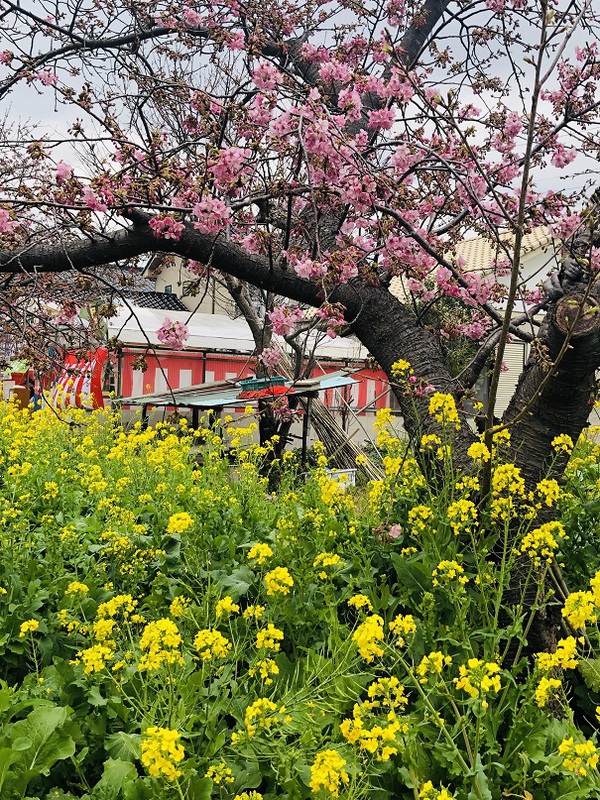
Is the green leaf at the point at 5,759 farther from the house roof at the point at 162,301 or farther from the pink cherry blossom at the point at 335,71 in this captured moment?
the house roof at the point at 162,301

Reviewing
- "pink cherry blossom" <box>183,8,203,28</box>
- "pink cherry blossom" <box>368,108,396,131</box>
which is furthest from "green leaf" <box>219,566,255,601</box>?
"pink cherry blossom" <box>183,8,203,28</box>

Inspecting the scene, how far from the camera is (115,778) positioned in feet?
5.78

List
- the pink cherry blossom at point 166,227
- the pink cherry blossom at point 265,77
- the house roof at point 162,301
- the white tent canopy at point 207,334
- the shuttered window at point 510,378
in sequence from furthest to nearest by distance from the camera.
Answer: the house roof at point 162,301 → the shuttered window at point 510,378 → the white tent canopy at point 207,334 → the pink cherry blossom at point 265,77 → the pink cherry blossom at point 166,227

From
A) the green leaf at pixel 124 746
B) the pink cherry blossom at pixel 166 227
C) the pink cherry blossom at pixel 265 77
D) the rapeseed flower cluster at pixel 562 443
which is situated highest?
the pink cherry blossom at pixel 265 77

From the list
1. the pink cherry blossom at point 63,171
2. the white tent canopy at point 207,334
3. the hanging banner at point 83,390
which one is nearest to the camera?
the pink cherry blossom at point 63,171

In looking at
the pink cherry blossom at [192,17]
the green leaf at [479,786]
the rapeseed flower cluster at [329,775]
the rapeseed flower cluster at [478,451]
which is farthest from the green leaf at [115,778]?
the pink cherry blossom at [192,17]

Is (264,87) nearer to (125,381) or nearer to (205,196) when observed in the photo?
(205,196)

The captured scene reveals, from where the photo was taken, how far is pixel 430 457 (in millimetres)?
3176

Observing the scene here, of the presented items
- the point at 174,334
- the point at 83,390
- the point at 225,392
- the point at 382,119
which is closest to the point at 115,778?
the point at 174,334

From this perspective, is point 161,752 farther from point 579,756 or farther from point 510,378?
point 510,378

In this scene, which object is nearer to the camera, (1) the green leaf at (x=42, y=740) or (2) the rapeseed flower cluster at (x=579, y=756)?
(2) the rapeseed flower cluster at (x=579, y=756)

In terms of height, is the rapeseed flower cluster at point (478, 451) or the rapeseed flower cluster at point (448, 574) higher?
the rapeseed flower cluster at point (478, 451)

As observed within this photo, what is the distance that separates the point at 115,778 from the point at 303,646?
765mm

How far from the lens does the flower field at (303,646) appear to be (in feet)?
5.55
